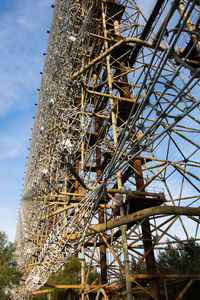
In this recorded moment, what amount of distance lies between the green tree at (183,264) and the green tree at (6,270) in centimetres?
1128

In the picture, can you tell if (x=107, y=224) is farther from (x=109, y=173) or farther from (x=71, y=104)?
(x=71, y=104)

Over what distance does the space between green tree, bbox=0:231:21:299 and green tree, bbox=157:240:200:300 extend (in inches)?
444

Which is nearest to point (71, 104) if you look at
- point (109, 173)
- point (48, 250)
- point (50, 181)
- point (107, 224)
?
point (50, 181)

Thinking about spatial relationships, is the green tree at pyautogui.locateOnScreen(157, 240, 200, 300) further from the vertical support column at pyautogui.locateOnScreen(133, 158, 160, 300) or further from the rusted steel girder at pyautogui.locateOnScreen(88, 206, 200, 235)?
the rusted steel girder at pyautogui.locateOnScreen(88, 206, 200, 235)

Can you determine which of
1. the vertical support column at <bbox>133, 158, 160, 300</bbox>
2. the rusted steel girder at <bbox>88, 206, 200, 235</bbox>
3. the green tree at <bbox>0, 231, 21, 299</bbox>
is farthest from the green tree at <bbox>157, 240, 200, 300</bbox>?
the green tree at <bbox>0, 231, 21, 299</bbox>

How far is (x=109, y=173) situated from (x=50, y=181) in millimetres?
5081

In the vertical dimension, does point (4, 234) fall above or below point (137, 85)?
below

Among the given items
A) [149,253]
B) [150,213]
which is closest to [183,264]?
[149,253]

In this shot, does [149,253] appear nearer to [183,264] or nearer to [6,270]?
[183,264]

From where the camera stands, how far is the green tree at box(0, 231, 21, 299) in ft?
56.9

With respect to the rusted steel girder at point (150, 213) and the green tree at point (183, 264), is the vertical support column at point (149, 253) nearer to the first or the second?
the green tree at point (183, 264)

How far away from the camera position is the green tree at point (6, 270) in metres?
17.3

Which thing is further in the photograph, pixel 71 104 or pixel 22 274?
pixel 22 274

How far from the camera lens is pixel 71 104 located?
11367 mm
